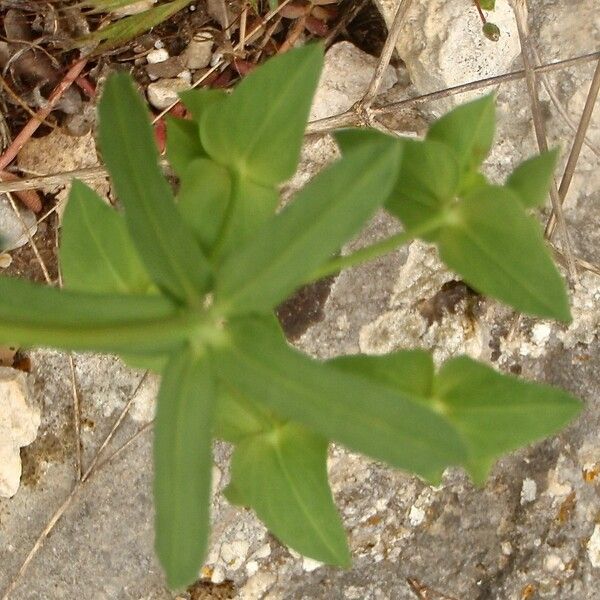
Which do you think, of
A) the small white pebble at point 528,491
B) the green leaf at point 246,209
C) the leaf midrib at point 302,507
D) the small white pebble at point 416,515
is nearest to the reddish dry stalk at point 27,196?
the green leaf at point 246,209

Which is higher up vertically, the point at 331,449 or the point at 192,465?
the point at 331,449

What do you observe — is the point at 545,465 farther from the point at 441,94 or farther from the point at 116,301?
the point at 116,301

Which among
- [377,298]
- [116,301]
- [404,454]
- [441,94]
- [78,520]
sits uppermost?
[441,94]

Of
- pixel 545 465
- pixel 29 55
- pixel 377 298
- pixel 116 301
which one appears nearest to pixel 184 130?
pixel 116 301

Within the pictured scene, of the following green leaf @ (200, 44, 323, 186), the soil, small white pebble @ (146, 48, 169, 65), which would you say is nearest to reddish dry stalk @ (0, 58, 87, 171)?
the soil

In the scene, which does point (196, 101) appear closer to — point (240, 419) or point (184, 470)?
point (240, 419)

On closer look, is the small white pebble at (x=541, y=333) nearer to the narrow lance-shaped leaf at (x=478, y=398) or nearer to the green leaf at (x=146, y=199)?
the narrow lance-shaped leaf at (x=478, y=398)

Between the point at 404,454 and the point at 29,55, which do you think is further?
the point at 29,55
